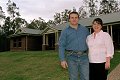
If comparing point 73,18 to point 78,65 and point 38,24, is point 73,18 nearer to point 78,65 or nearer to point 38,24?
point 78,65

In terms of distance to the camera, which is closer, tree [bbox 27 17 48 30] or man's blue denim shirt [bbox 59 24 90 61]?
man's blue denim shirt [bbox 59 24 90 61]

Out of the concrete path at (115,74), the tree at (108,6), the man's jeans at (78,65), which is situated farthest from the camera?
the tree at (108,6)

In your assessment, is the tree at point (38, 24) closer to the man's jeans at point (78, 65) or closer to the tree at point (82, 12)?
the tree at point (82, 12)

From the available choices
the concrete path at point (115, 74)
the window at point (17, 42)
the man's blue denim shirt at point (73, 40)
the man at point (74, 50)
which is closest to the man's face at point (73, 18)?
the man at point (74, 50)

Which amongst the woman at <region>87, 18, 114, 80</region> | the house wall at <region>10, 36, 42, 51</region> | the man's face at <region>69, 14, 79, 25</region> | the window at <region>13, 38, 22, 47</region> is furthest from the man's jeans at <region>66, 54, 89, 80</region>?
the window at <region>13, 38, 22, 47</region>

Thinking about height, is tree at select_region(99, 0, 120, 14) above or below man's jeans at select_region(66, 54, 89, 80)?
above

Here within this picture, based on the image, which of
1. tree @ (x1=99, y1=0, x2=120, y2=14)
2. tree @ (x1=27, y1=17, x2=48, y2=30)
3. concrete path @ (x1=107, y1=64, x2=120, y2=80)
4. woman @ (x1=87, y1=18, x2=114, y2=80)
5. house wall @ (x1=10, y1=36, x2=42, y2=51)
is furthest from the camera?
tree @ (x1=27, y1=17, x2=48, y2=30)

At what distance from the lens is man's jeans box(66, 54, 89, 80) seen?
5.87m

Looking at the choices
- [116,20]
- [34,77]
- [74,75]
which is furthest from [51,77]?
[116,20]

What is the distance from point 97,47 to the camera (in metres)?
5.77

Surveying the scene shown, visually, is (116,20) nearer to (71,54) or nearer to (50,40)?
(50,40)

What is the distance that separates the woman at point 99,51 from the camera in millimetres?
5738

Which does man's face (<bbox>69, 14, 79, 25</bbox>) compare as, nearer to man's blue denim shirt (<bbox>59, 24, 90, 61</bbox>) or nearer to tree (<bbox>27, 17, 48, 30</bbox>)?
man's blue denim shirt (<bbox>59, 24, 90, 61</bbox>)

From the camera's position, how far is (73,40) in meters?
5.97
